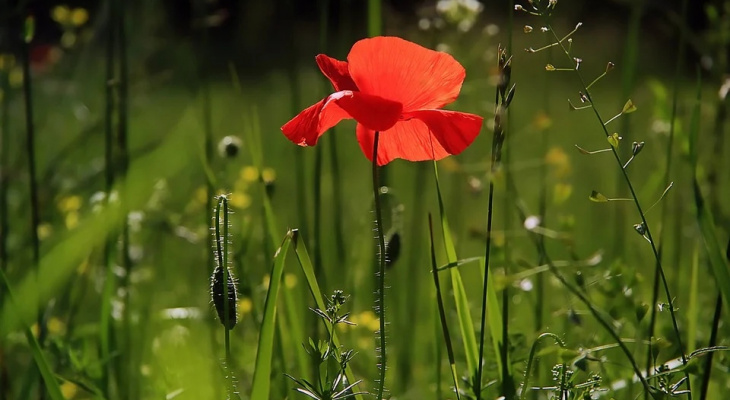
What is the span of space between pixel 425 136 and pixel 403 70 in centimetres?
11

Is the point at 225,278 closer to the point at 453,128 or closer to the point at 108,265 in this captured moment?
the point at 453,128

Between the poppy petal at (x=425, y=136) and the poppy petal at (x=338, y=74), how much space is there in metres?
0.06

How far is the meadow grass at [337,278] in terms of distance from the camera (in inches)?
33.0

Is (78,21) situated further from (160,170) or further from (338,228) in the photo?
(160,170)

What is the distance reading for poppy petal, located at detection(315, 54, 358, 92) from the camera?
902mm

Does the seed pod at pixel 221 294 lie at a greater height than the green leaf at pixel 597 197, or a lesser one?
lesser

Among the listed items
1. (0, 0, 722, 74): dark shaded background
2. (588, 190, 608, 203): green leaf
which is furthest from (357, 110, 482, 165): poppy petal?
(0, 0, 722, 74): dark shaded background

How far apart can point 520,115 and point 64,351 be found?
4.60 meters

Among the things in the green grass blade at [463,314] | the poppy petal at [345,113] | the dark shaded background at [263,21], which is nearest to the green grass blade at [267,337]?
the poppy petal at [345,113]

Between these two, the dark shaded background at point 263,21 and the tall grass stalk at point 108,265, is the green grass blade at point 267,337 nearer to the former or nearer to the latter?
the tall grass stalk at point 108,265

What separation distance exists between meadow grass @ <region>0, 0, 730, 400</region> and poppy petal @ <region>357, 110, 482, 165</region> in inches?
1.3

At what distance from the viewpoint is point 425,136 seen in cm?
95

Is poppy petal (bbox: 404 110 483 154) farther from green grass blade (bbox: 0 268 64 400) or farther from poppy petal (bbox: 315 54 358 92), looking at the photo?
green grass blade (bbox: 0 268 64 400)

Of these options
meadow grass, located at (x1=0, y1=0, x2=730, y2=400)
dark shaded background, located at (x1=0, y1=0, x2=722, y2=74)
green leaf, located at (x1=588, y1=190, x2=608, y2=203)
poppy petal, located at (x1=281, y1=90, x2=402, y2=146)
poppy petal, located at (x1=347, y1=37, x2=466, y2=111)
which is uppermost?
dark shaded background, located at (x1=0, y1=0, x2=722, y2=74)
